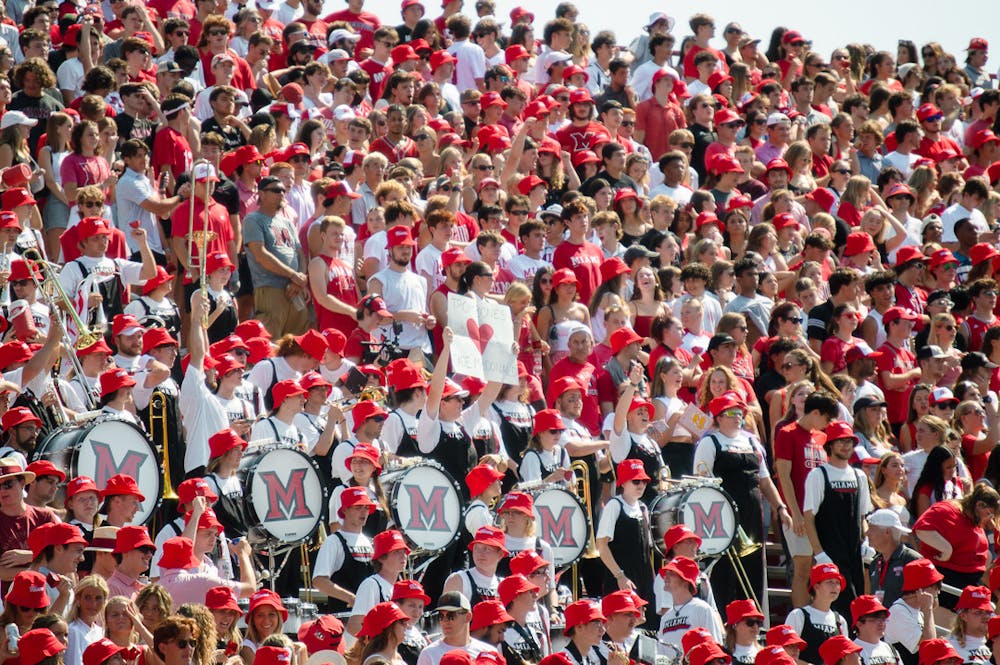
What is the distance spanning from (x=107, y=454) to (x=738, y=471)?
15.9ft

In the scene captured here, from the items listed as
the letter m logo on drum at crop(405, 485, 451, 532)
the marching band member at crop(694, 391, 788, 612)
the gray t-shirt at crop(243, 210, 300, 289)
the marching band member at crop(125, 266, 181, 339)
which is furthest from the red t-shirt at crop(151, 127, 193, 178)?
the marching band member at crop(694, 391, 788, 612)

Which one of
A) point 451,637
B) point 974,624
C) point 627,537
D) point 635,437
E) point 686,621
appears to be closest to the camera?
point 451,637

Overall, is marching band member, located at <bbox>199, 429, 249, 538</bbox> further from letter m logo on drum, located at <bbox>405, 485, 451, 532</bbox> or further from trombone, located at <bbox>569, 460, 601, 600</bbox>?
trombone, located at <bbox>569, 460, 601, 600</bbox>

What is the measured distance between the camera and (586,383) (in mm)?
15133

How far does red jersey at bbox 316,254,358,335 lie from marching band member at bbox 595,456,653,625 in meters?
2.53

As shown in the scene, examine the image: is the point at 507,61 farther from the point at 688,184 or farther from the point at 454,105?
the point at 688,184

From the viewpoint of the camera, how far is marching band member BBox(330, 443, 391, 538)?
500 inches

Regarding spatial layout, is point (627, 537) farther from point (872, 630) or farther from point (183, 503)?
point (183, 503)

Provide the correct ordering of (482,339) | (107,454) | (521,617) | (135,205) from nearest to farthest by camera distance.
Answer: (107,454) → (521,617) → (482,339) → (135,205)

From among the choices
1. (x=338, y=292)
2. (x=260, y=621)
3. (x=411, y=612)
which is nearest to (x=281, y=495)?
(x=411, y=612)

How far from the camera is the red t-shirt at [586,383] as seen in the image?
15.1 meters

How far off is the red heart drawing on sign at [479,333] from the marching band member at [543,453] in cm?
70

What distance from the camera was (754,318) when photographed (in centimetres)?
1681

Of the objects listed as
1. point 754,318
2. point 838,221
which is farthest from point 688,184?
point 754,318
